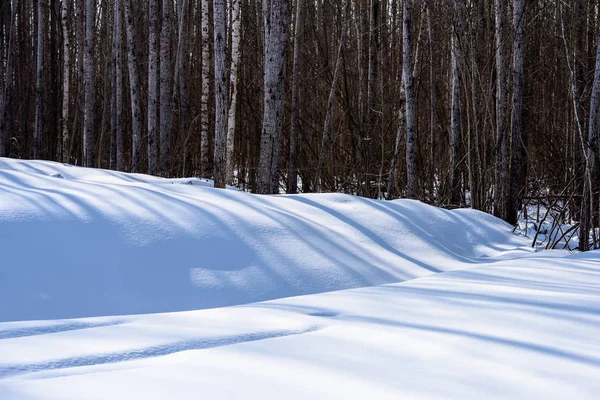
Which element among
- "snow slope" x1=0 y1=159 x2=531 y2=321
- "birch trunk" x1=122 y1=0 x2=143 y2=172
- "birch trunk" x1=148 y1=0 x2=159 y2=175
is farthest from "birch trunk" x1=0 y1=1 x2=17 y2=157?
"snow slope" x1=0 y1=159 x2=531 y2=321

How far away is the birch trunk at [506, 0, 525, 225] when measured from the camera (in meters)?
6.32

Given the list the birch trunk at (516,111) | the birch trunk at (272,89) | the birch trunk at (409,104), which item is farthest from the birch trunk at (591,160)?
the birch trunk at (272,89)

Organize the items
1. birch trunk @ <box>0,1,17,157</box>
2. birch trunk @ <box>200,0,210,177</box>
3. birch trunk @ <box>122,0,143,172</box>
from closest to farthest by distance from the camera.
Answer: birch trunk @ <box>200,0,210,177</box> < birch trunk @ <box>122,0,143,172</box> < birch trunk @ <box>0,1,17,157</box>

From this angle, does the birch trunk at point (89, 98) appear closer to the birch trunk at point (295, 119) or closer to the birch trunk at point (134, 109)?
the birch trunk at point (134, 109)

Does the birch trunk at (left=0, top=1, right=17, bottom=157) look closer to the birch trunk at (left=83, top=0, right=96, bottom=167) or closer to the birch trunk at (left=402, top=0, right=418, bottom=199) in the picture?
the birch trunk at (left=83, top=0, right=96, bottom=167)

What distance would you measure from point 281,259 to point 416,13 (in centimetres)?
1094

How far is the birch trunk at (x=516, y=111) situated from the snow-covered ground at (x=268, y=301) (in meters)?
1.37

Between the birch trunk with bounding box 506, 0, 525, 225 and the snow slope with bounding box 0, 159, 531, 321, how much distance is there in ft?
7.52

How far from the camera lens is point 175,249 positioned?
307 cm

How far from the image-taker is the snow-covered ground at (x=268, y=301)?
1.17 meters

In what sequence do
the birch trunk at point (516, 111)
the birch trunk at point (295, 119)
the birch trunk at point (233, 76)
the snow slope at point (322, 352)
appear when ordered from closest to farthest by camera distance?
the snow slope at point (322, 352)
the birch trunk at point (516, 111)
the birch trunk at point (233, 76)
the birch trunk at point (295, 119)

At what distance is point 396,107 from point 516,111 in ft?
12.1

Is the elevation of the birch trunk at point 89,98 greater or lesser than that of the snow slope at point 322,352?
greater

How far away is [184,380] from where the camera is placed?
113 cm
